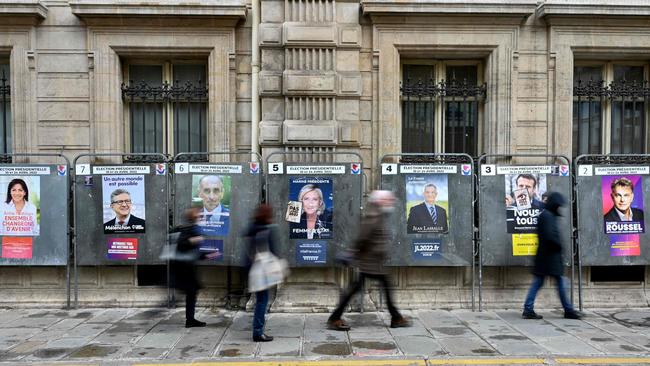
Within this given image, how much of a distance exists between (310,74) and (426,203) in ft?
8.94

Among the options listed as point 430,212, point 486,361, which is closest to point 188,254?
point 430,212

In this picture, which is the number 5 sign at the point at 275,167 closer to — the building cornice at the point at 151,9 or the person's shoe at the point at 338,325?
the person's shoe at the point at 338,325

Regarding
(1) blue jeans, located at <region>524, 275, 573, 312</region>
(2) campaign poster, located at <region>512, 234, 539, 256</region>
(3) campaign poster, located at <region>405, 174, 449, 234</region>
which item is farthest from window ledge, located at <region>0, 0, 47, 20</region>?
(1) blue jeans, located at <region>524, 275, 573, 312</region>

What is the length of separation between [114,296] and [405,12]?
6.55 meters

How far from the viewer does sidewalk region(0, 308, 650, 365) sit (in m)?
Answer: 5.72

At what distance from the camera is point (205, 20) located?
8164mm

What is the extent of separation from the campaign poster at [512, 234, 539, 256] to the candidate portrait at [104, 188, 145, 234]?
5.78 metres

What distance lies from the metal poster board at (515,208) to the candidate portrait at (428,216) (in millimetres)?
630

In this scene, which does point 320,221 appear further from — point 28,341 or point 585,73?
point 585,73

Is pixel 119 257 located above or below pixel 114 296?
above

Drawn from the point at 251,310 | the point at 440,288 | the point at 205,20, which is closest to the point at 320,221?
the point at 251,310

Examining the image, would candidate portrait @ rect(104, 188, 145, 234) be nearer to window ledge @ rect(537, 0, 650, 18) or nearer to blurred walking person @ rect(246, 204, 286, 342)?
blurred walking person @ rect(246, 204, 286, 342)

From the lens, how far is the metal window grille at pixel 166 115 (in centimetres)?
865

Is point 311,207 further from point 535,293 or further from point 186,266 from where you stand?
point 535,293
